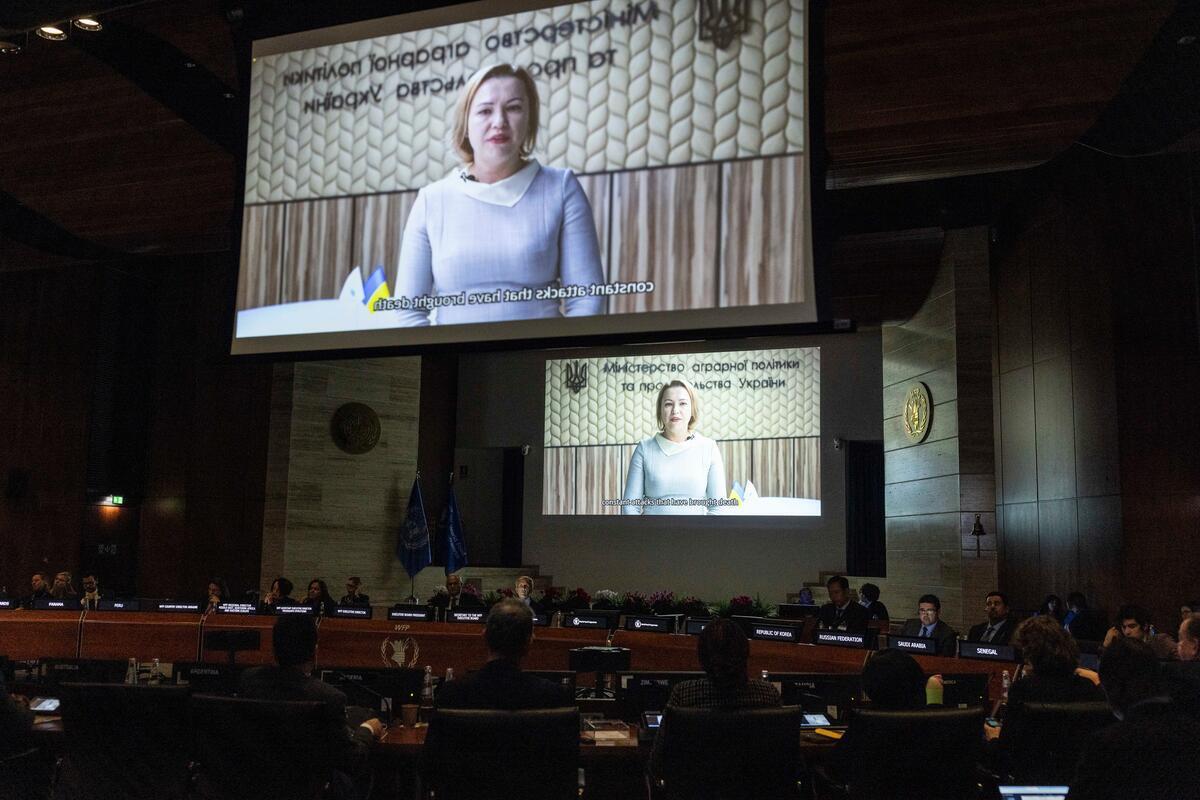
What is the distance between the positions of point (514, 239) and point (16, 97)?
4795 millimetres

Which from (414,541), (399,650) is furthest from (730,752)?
(414,541)

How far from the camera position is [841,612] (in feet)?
25.9

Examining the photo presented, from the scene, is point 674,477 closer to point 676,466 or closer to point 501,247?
point 676,466

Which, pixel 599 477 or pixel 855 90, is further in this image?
pixel 599 477

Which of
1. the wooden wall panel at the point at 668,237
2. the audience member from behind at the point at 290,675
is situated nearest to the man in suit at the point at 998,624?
the wooden wall panel at the point at 668,237

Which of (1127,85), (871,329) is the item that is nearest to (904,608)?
(871,329)

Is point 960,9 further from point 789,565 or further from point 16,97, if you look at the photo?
point 789,565

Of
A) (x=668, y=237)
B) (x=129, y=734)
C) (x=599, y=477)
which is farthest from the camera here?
(x=599, y=477)

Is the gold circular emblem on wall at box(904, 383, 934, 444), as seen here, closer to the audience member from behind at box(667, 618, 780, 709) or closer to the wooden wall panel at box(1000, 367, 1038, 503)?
the wooden wall panel at box(1000, 367, 1038, 503)

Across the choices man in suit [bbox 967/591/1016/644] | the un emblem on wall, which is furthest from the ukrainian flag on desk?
the un emblem on wall

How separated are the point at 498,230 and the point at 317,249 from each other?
107cm

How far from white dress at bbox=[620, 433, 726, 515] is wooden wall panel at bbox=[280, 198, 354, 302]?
7.29 metres

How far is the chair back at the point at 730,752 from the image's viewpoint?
2773 millimetres

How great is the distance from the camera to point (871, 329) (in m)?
12.0
